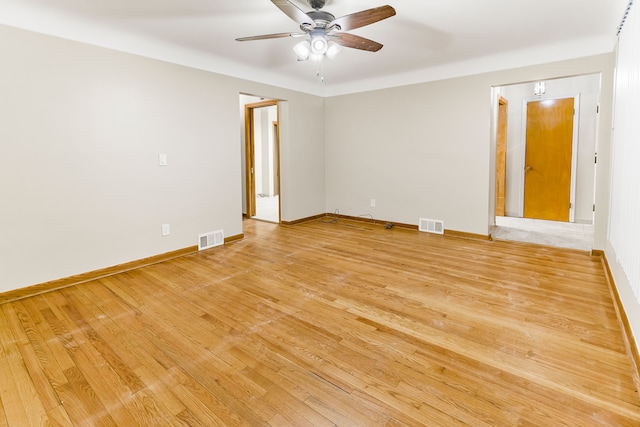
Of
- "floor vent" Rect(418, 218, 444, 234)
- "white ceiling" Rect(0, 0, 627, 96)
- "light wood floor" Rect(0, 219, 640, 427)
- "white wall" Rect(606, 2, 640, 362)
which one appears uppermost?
"white ceiling" Rect(0, 0, 627, 96)

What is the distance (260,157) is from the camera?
30.1 feet

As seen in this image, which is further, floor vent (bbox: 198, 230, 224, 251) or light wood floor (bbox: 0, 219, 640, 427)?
floor vent (bbox: 198, 230, 224, 251)

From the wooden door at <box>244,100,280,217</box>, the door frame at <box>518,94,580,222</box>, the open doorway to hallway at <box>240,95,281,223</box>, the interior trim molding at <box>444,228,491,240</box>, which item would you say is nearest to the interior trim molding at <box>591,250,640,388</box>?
the interior trim molding at <box>444,228,491,240</box>

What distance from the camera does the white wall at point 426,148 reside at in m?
4.39

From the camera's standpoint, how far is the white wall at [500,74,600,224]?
554 cm

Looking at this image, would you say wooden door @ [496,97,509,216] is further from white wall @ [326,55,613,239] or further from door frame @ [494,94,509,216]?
white wall @ [326,55,613,239]

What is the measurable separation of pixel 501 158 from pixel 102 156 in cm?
632

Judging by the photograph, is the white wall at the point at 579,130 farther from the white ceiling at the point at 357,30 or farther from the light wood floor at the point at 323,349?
the light wood floor at the point at 323,349

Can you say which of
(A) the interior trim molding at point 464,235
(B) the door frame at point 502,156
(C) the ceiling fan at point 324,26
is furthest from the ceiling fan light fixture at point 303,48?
(B) the door frame at point 502,156

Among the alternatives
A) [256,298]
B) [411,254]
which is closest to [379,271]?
[411,254]

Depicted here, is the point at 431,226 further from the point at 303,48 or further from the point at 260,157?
the point at 260,157

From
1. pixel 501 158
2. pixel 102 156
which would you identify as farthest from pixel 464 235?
pixel 102 156

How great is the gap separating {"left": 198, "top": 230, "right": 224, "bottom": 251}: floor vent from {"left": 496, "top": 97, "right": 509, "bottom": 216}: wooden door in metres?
5.03

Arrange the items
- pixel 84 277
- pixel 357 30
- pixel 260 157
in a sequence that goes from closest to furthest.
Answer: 1. pixel 84 277
2. pixel 357 30
3. pixel 260 157
